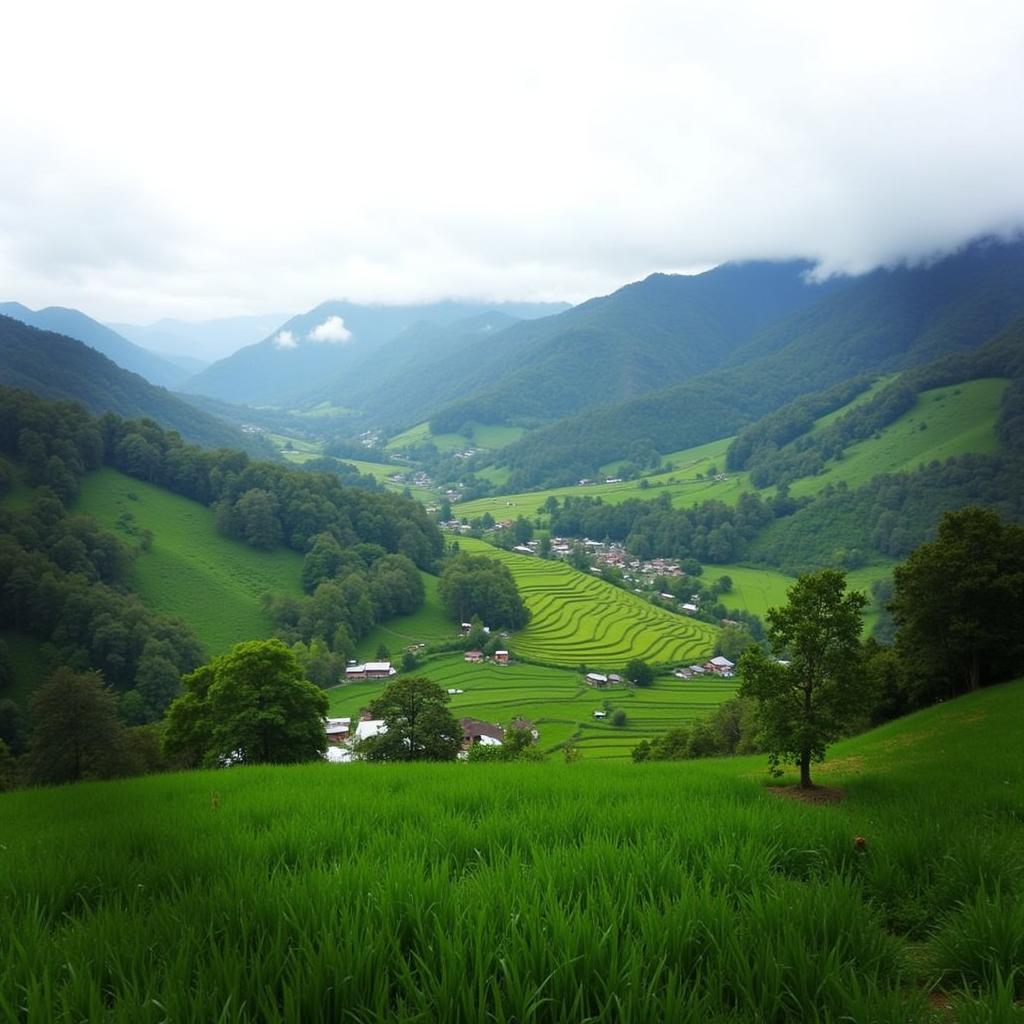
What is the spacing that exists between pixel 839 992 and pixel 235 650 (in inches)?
1163

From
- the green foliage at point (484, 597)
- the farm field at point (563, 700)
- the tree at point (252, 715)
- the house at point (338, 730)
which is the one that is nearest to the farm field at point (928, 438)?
the green foliage at point (484, 597)

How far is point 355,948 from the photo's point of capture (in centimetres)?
262

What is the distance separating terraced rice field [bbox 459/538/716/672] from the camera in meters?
86.1

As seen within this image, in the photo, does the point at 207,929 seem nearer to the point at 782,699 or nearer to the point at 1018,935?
the point at 1018,935

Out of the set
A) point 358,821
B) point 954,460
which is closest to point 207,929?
point 358,821

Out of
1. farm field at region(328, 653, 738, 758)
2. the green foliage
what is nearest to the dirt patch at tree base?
farm field at region(328, 653, 738, 758)

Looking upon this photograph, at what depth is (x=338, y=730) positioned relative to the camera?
55.9 meters

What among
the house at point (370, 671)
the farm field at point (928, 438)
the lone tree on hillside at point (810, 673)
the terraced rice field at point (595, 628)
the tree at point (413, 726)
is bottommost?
the house at point (370, 671)

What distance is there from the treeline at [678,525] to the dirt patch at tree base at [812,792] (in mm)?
147634

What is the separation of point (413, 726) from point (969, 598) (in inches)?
1131

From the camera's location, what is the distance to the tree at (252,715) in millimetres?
24906

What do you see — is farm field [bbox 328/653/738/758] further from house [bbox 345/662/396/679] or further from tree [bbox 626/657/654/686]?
house [bbox 345/662/396/679]

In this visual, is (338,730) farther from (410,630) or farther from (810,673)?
(810,673)

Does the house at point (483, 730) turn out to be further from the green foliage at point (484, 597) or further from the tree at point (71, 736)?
the green foliage at point (484, 597)
